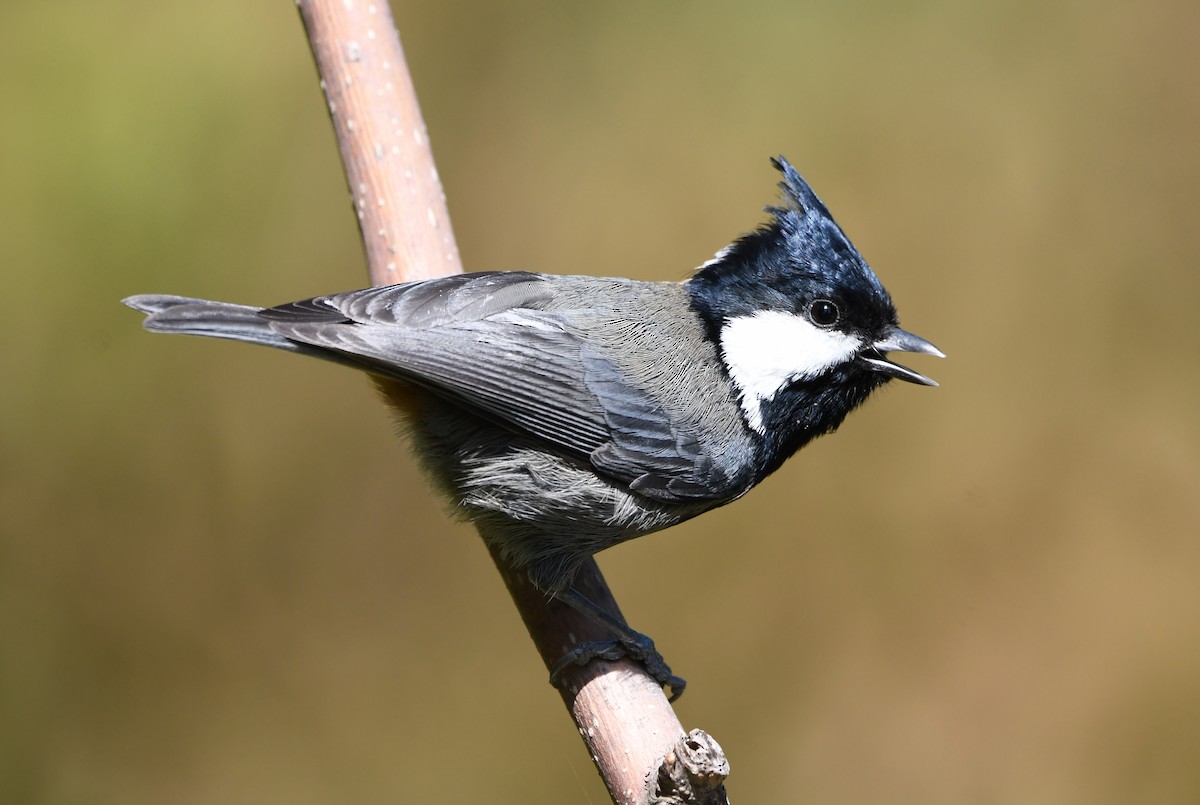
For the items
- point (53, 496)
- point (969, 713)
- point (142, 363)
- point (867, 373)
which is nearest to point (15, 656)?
point (53, 496)

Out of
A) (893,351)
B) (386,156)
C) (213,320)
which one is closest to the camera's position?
(213,320)

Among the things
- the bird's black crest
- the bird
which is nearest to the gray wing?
the bird

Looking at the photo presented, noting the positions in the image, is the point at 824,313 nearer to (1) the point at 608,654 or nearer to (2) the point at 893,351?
(2) the point at 893,351

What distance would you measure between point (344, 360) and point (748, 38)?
275cm

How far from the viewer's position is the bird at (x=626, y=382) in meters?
2.78

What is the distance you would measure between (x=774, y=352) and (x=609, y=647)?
34.6 inches

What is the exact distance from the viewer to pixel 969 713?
4.04 metres

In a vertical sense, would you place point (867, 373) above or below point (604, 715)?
above

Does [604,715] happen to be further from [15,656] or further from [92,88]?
[92,88]

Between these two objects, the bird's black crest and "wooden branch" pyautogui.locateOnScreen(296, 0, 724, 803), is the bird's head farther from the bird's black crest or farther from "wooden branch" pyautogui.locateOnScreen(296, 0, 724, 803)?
"wooden branch" pyautogui.locateOnScreen(296, 0, 724, 803)

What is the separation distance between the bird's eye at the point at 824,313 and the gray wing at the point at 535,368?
431 millimetres

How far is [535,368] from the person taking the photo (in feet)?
9.13

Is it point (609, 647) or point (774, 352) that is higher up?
point (774, 352)

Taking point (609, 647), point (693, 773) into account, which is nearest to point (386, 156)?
point (609, 647)
